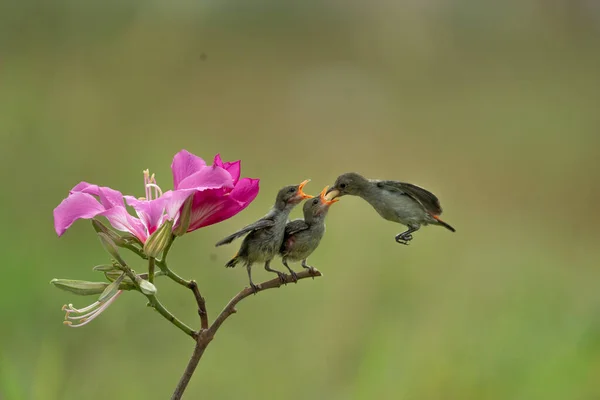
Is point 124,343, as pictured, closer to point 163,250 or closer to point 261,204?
point 261,204

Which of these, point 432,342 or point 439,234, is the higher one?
point 439,234

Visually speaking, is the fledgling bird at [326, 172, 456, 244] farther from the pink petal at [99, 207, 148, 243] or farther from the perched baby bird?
the pink petal at [99, 207, 148, 243]

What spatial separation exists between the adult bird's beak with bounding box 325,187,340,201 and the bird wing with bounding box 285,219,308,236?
4 cm

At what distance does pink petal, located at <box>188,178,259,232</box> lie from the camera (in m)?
0.53

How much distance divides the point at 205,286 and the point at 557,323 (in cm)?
89

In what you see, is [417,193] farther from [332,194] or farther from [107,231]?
[107,231]

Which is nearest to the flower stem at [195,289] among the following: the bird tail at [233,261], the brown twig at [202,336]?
the brown twig at [202,336]

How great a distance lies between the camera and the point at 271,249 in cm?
64

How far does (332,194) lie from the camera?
0.63 meters

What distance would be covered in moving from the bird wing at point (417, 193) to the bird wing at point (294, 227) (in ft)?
0.28

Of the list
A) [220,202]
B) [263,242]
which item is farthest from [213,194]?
[263,242]

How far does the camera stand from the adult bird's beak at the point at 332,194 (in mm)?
624

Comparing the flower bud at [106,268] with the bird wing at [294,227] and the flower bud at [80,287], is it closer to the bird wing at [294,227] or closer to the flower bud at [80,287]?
the flower bud at [80,287]

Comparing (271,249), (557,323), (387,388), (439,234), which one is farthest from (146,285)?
(439,234)
